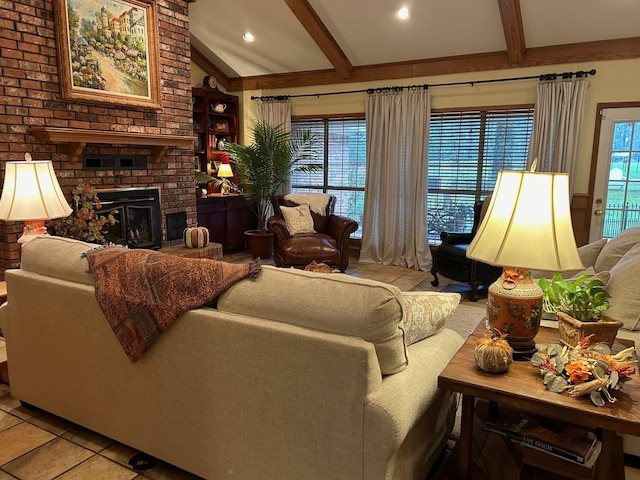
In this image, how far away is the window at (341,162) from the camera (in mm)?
6289

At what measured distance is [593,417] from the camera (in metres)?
1.30

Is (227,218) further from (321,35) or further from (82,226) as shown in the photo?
(82,226)

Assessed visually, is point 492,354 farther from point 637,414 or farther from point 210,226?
point 210,226

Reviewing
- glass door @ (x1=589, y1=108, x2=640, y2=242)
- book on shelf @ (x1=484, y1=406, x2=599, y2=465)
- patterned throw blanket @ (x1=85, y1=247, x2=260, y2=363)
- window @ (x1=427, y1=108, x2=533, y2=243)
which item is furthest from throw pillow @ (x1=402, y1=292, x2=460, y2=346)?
window @ (x1=427, y1=108, x2=533, y2=243)

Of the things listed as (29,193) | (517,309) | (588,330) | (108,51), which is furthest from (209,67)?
(588,330)

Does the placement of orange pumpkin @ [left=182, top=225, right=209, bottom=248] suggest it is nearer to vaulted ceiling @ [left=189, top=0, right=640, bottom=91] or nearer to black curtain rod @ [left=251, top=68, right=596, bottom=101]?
vaulted ceiling @ [left=189, top=0, right=640, bottom=91]

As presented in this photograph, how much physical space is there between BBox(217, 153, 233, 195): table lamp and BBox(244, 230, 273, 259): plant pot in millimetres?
831

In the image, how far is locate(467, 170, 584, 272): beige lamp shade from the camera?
1.53 meters

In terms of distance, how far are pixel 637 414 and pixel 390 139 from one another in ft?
15.7

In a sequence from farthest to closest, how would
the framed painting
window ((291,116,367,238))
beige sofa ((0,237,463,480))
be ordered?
window ((291,116,367,238)) < the framed painting < beige sofa ((0,237,463,480))

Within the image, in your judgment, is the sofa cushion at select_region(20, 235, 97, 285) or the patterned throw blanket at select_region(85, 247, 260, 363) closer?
the patterned throw blanket at select_region(85, 247, 260, 363)

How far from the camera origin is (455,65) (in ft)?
Answer: 17.5

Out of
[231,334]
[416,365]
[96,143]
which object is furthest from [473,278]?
[96,143]

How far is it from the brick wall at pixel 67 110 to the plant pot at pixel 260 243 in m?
0.90
